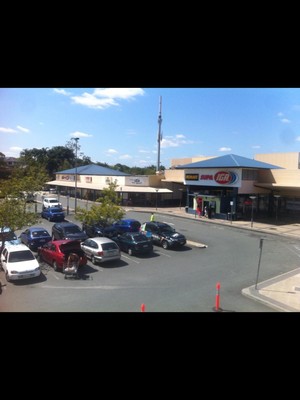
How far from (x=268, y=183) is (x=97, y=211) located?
21009 millimetres

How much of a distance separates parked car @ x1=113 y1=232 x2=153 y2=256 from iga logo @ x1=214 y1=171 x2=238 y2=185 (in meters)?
16.9

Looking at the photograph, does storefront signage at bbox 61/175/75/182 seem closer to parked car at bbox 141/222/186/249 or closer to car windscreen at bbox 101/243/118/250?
parked car at bbox 141/222/186/249

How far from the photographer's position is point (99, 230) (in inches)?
851

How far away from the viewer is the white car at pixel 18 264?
13.6 m

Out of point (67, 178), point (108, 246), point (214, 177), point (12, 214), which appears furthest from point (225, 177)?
→ point (67, 178)

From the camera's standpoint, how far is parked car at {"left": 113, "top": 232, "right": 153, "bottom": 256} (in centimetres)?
1819

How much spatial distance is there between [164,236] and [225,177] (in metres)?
15.3

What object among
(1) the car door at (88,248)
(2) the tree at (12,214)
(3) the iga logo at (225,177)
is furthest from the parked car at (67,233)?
(3) the iga logo at (225,177)

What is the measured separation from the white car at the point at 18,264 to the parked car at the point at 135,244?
18.1ft

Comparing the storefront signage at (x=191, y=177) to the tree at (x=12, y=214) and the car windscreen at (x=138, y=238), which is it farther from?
the tree at (x=12, y=214)

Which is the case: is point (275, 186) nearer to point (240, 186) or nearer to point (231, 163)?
point (240, 186)

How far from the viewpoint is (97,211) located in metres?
21.3
